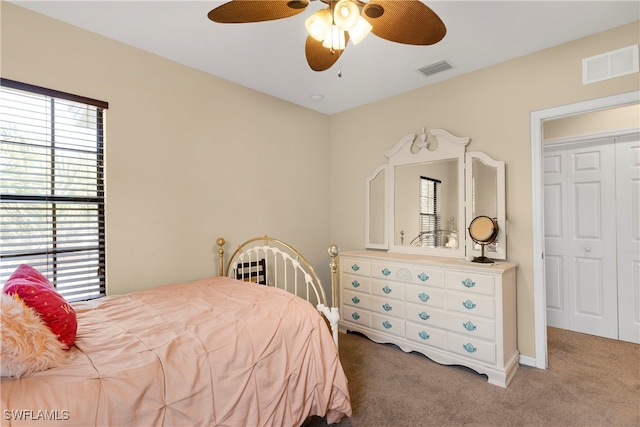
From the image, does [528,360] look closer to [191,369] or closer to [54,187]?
[191,369]

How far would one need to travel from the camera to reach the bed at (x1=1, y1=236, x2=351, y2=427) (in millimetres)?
1012

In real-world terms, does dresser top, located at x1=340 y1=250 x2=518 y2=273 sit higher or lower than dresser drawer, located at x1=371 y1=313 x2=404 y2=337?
higher

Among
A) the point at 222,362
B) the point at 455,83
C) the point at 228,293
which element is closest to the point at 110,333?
the point at 222,362

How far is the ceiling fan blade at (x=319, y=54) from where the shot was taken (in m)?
1.72

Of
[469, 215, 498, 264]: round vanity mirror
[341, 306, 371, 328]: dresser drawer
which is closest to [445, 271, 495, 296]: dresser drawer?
[469, 215, 498, 264]: round vanity mirror

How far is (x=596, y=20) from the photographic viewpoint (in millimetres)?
2123

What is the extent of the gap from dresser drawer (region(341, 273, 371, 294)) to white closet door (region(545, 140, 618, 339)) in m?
2.08

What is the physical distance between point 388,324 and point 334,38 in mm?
2397

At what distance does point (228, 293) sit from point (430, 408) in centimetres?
150

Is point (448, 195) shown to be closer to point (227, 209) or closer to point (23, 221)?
point (227, 209)

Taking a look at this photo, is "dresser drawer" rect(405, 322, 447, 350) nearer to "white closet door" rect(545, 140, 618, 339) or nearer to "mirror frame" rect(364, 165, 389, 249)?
"mirror frame" rect(364, 165, 389, 249)

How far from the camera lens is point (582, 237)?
3.25m

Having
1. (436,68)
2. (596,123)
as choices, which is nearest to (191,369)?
(436,68)

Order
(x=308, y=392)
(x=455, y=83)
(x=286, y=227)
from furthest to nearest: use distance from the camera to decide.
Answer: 1. (x=286, y=227)
2. (x=455, y=83)
3. (x=308, y=392)
